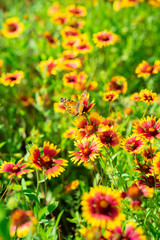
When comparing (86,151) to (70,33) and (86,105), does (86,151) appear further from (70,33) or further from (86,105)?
(70,33)

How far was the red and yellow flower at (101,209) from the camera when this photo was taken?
0.88m

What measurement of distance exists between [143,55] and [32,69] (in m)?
1.38

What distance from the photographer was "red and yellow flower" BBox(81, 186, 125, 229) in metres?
0.88

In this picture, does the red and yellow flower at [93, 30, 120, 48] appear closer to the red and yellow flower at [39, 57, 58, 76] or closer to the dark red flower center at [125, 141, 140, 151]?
the red and yellow flower at [39, 57, 58, 76]

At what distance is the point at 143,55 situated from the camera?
3096 mm

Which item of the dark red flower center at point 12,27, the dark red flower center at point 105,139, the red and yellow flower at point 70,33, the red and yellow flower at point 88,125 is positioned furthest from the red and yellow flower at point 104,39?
the dark red flower center at point 105,139

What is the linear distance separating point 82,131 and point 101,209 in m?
0.48

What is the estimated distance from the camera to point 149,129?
4.03 ft

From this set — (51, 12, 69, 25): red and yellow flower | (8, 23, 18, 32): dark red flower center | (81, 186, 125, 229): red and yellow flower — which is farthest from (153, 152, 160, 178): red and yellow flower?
(8, 23, 18, 32): dark red flower center

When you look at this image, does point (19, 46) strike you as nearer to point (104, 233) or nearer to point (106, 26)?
point (106, 26)

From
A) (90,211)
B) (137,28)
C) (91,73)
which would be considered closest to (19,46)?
(91,73)

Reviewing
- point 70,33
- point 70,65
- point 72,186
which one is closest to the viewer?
point 72,186

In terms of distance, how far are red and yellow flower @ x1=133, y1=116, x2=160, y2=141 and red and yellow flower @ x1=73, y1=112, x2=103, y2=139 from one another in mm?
195

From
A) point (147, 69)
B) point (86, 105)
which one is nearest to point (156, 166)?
point (86, 105)
